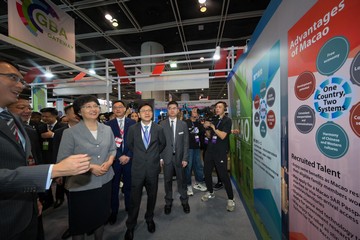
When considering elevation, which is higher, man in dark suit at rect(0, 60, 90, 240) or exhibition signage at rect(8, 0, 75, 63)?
exhibition signage at rect(8, 0, 75, 63)

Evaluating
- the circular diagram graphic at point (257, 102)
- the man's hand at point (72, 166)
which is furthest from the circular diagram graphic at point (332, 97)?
the man's hand at point (72, 166)

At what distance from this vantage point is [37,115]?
359 cm

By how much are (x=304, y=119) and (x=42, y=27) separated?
370cm

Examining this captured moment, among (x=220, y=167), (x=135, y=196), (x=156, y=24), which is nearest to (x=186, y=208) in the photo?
(x=220, y=167)

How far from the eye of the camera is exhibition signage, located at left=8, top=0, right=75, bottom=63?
2387mm

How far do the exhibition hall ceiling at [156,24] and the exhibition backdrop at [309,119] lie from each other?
3.70 m

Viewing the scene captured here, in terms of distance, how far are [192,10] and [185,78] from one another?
2.41 metres

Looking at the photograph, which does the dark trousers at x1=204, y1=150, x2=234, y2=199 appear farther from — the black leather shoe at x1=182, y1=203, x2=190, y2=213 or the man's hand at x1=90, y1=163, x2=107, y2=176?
the man's hand at x1=90, y1=163, x2=107, y2=176

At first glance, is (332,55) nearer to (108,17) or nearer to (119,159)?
(119,159)

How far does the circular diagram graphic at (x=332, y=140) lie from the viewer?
0.87m

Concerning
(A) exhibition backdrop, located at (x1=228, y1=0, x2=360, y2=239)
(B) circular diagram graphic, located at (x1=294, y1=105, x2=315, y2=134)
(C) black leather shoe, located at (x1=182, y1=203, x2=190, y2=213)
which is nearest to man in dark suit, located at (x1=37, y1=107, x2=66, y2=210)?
(C) black leather shoe, located at (x1=182, y1=203, x2=190, y2=213)

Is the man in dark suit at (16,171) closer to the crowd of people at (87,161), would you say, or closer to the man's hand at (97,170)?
the crowd of people at (87,161)

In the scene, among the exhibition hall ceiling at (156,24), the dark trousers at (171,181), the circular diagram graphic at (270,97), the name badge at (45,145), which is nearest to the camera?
the circular diagram graphic at (270,97)

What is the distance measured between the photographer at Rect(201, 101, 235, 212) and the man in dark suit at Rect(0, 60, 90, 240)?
2244 mm
